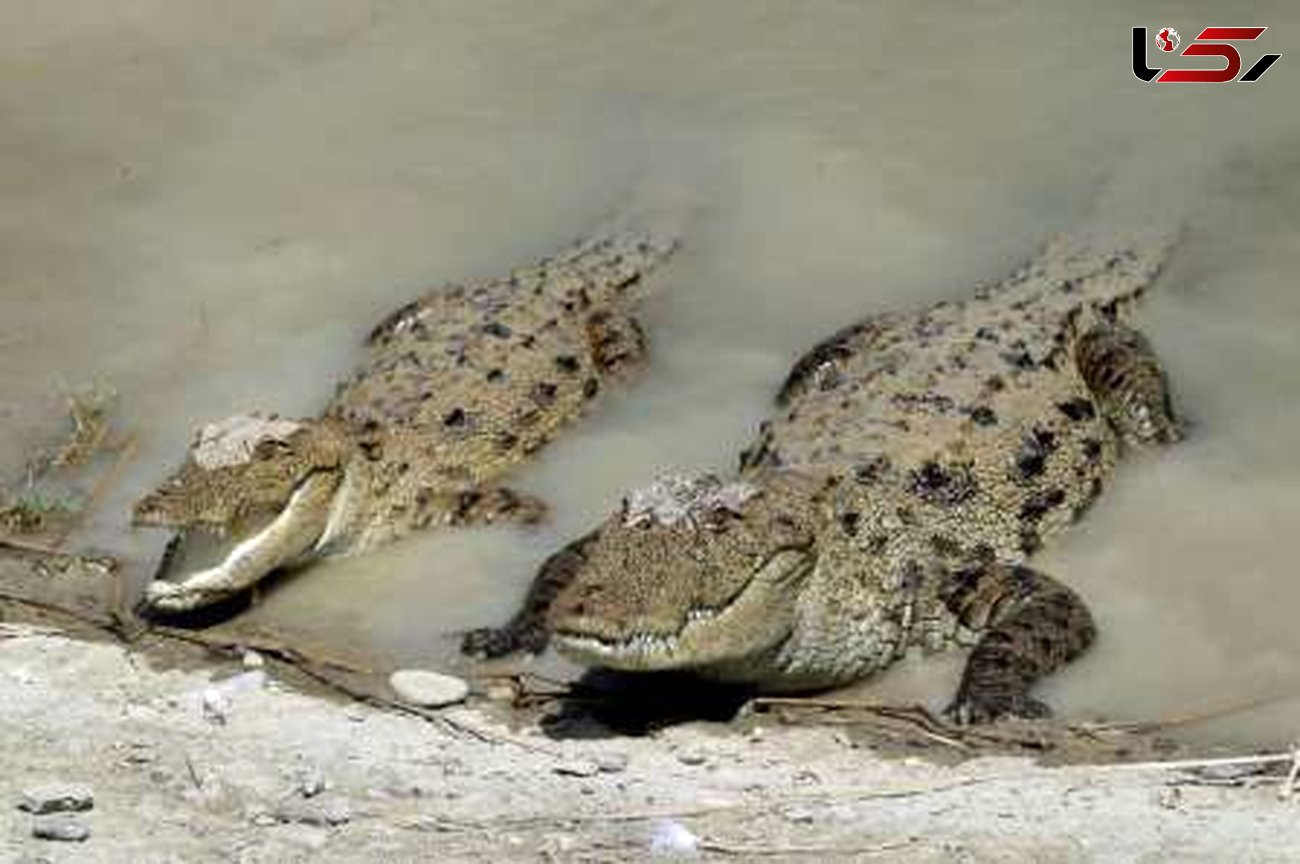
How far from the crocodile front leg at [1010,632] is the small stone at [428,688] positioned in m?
1.31

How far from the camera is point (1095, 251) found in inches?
372

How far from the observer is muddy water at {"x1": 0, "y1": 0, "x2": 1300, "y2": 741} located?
8.01 metres

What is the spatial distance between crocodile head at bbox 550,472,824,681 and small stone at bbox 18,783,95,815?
128cm

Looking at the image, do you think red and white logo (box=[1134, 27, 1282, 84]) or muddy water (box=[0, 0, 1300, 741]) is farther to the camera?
red and white logo (box=[1134, 27, 1282, 84])

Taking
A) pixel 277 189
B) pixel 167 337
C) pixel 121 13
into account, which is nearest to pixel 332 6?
pixel 121 13

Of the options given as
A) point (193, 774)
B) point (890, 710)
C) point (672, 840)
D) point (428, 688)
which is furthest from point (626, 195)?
point (672, 840)

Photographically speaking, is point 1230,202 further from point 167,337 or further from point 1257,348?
point 167,337

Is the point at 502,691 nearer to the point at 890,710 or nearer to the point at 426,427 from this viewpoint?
the point at 890,710

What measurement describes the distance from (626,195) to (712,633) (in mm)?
4166

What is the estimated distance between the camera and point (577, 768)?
6.20 m

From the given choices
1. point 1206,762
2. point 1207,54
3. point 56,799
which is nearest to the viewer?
point 56,799

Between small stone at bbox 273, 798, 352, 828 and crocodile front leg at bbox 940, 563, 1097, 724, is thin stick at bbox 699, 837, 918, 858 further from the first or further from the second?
crocodile front leg at bbox 940, 563, 1097, 724

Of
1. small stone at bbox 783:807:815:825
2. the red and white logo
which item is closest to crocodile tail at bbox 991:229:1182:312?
the red and white logo

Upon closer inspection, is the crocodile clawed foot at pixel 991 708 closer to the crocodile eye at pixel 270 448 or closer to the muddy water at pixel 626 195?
the muddy water at pixel 626 195
